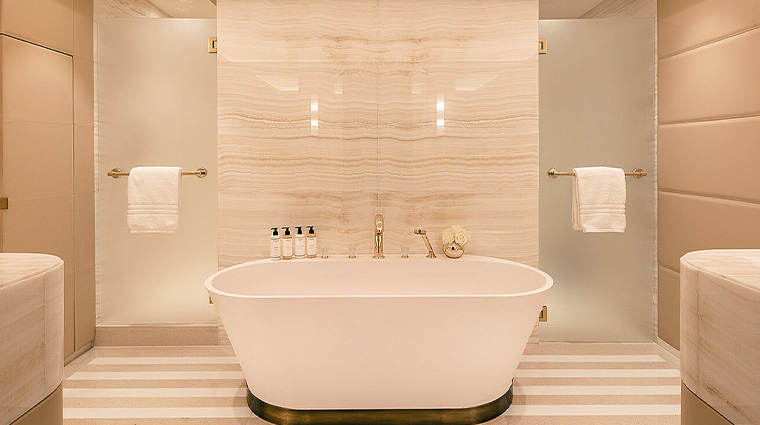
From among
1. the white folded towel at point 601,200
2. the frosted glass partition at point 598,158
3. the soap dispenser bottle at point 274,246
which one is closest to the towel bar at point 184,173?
the soap dispenser bottle at point 274,246

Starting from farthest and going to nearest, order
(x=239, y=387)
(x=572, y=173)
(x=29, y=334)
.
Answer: (x=572, y=173) → (x=239, y=387) → (x=29, y=334)

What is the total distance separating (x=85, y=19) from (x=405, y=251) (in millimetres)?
2296

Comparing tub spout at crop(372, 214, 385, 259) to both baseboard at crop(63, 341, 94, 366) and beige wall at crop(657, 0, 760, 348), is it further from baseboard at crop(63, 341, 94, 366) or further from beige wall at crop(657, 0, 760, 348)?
baseboard at crop(63, 341, 94, 366)

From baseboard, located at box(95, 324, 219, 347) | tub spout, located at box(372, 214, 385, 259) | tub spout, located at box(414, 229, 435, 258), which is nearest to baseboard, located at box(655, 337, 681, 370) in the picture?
tub spout, located at box(414, 229, 435, 258)

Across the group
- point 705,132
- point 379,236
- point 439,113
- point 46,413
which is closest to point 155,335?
point 379,236

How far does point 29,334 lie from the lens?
0.70 meters

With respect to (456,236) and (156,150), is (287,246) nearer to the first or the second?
(456,236)

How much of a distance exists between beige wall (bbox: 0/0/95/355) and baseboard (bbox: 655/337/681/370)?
A: 134 inches

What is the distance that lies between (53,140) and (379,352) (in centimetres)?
206

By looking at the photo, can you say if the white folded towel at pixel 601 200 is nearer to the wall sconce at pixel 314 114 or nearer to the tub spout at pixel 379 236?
the tub spout at pixel 379 236

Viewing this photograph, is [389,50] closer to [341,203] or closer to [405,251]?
[341,203]

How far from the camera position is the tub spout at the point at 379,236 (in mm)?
2928

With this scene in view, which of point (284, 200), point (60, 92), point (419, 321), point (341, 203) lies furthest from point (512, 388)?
point (60, 92)

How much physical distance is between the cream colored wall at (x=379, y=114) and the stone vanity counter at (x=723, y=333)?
7.34 ft
